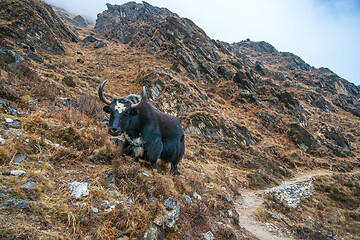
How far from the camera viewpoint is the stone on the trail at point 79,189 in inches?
106

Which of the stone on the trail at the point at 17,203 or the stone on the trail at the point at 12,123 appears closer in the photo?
the stone on the trail at the point at 17,203

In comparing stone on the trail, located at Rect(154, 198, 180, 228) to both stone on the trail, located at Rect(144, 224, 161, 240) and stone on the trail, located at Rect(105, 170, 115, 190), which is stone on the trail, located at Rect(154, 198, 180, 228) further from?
stone on the trail, located at Rect(105, 170, 115, 190)

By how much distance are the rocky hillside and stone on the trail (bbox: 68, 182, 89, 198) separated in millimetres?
24

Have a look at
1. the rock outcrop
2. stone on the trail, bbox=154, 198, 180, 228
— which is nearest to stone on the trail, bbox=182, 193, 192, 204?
stone on the trail, bbox=154, 198, 180, 228

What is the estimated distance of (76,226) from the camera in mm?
2213

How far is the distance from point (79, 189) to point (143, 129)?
239 centimetres

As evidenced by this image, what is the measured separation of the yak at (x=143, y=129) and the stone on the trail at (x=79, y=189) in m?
1.31

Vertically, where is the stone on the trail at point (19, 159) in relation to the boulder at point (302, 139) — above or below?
below

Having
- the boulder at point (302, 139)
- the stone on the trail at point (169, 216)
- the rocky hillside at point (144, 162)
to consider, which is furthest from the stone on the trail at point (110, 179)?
the boulder at point (302, 139)

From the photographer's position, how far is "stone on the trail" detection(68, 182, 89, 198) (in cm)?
269

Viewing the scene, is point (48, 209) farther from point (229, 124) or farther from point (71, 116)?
point (229, 124)

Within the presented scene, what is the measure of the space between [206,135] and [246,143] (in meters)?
6.19

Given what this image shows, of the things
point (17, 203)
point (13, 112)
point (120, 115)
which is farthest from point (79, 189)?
point (13, 112)

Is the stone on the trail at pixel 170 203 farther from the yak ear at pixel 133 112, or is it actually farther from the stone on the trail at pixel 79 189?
the yak ear at pixel 133 112
